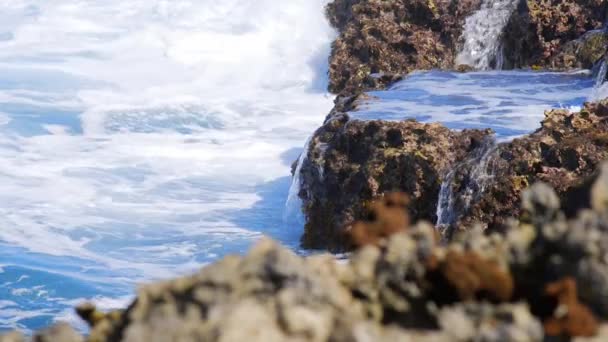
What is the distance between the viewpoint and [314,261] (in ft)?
7.29

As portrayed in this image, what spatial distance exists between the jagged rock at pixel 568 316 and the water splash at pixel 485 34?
1309 centimetres

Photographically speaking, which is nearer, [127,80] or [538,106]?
[538,106]

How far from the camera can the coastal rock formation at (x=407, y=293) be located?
1.87 m

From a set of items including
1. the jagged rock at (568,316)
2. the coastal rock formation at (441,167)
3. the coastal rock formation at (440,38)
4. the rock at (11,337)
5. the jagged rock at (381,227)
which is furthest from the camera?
the coastal rock formation at (440,38)

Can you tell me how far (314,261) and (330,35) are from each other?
18.3 meters

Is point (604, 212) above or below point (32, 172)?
above

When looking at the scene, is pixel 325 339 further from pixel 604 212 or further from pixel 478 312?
pixel 604 212

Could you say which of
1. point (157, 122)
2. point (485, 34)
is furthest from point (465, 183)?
point (157, 122)

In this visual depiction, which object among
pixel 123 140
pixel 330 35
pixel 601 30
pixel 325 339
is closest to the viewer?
pixel 325 339

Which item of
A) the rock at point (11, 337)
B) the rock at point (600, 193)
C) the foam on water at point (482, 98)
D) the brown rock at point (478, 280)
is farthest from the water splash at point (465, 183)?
the rock at point (11, 337)

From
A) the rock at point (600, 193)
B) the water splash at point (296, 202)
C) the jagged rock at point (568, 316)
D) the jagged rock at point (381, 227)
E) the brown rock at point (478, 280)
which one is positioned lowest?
the water splash at point (296, 202)

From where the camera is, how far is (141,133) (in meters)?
16.1

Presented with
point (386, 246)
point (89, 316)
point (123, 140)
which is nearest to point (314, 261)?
point (386, 246)

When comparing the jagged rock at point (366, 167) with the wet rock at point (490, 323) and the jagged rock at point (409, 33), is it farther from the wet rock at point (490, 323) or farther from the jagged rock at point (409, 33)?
the wet rock at point (490, 323)
